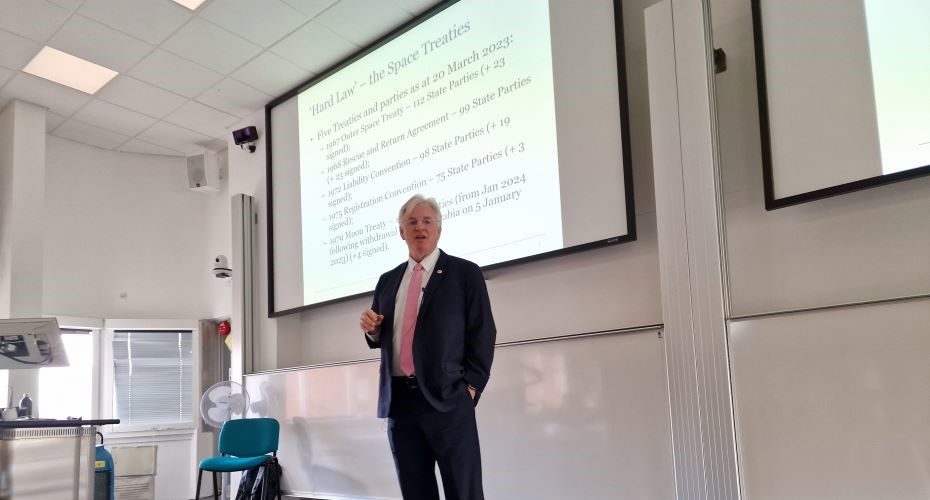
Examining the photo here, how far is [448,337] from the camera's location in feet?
6.82

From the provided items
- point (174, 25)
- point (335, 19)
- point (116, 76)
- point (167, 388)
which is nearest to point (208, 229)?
point (167, 388)

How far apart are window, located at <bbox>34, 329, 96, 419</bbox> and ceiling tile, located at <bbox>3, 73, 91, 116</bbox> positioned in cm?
193

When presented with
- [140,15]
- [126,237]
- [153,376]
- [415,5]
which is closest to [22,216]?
[126,237]

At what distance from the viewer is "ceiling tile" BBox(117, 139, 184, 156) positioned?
654cm

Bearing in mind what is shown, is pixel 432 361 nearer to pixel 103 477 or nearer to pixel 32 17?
pixel 103 477

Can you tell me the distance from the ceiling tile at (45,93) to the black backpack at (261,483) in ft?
10.6

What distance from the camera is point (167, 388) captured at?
656 centimetres

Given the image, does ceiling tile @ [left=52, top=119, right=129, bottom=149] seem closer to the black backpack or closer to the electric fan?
the electric fan

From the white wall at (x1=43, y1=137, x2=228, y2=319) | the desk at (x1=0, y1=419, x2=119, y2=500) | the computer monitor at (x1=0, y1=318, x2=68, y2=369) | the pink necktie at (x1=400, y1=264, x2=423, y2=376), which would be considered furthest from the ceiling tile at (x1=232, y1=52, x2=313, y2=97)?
the pink necktie at (x1=400, y1=264, x2=423, y2=376)

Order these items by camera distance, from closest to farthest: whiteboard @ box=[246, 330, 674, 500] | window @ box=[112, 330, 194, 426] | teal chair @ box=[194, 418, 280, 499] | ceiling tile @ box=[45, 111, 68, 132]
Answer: whiteboard @ box=[246, 330, 674, 500], teal chair @ box=[194, 418, 280, 499], ceiling tile @ box=[45, 111, 68, 132], window @ box=[112, 330, 194, 426]

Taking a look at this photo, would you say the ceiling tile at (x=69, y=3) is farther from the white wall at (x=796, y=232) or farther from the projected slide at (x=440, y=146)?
the white wall at (x=796, y=232)

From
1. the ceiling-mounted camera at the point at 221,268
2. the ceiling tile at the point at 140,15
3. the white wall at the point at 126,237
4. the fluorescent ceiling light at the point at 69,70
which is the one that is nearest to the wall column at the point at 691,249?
the ceiling tile at the point at 140,15

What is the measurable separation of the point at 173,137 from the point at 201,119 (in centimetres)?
58

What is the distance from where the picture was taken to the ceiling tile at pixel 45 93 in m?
5.26
